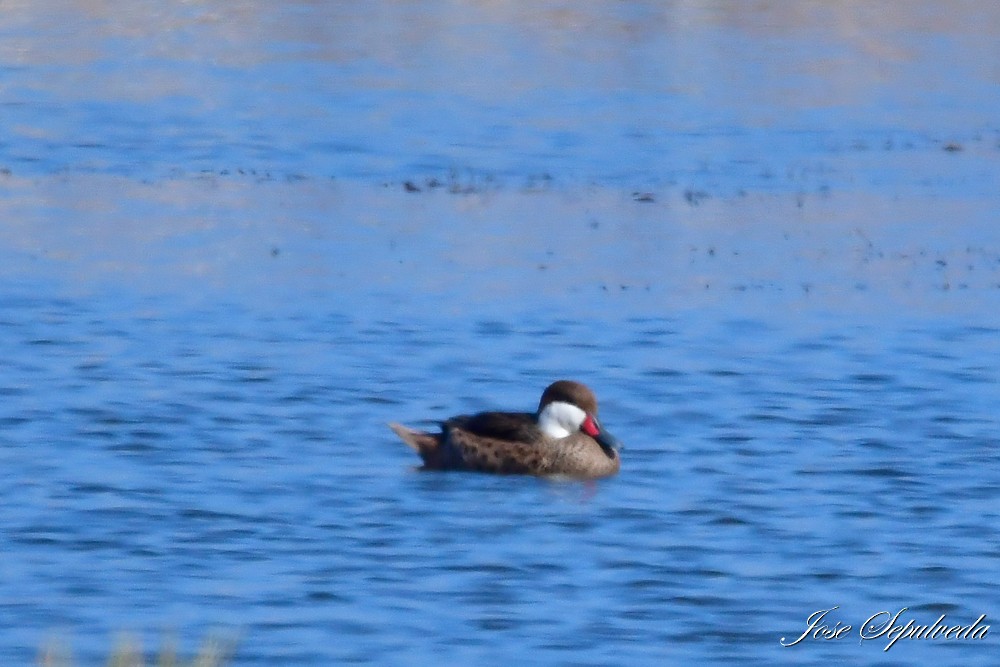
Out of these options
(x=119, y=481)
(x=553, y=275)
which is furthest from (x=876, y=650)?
(x=553, y=275)

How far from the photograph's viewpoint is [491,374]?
15.1m

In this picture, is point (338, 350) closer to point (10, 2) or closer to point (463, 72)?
point (463, 72)

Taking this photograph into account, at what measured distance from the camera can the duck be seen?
12.8 meters

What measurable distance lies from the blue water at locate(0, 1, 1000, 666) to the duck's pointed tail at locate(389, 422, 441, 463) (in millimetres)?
135

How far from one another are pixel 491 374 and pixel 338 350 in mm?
1141

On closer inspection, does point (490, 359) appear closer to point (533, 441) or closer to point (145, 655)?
point (533, 441)
